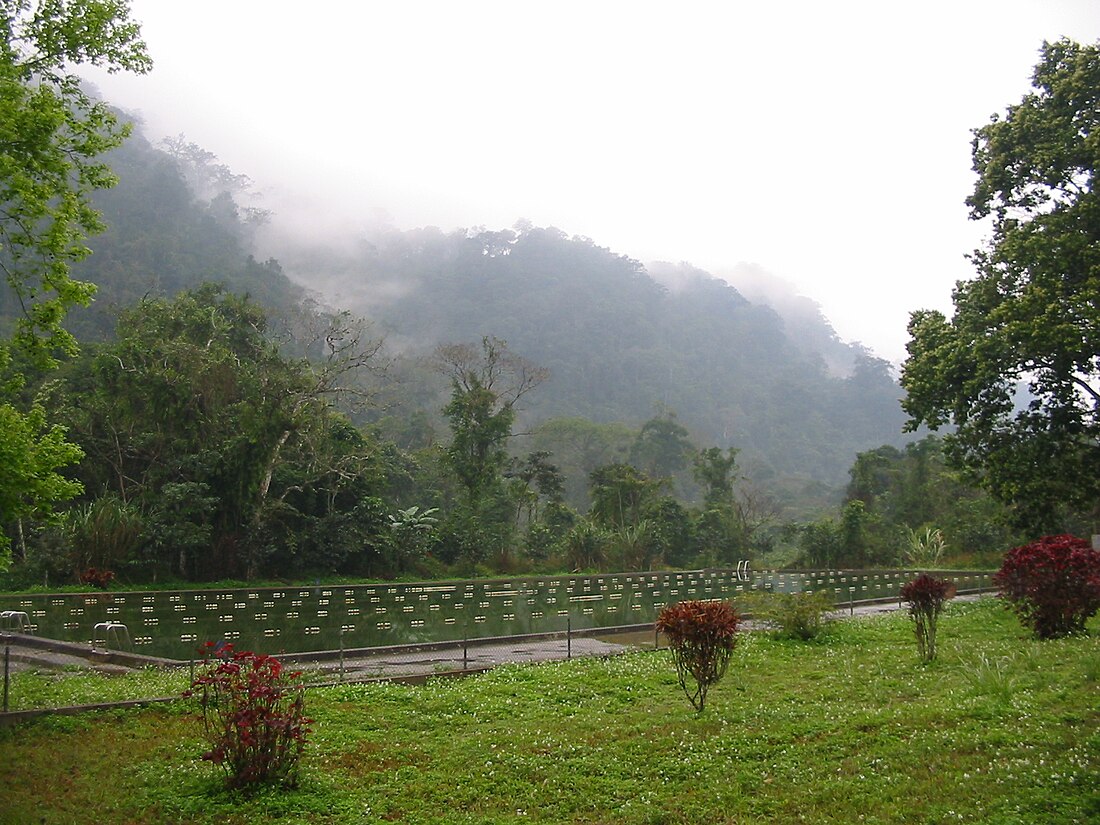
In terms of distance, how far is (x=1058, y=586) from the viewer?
10180mm

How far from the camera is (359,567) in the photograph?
2895 cm

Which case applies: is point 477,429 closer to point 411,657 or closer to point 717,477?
point 717,477

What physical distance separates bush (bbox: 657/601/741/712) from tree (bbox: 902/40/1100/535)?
928 cm

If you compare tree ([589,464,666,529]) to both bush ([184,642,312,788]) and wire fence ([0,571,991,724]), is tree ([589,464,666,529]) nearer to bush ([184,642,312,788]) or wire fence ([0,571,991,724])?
wire fence ([0,571,991,724])

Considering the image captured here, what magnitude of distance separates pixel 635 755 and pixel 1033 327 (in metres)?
11.3

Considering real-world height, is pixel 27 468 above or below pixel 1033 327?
below

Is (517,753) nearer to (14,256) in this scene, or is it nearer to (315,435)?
(14,256)

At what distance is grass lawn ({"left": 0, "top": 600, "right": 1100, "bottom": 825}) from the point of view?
482 cm

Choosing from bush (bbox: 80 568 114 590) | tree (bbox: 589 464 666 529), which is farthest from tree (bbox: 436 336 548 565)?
bush (bbox: 80 568 114 590)

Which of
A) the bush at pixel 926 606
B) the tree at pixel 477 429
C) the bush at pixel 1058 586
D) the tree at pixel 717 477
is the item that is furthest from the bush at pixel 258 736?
the tree at pixel 717 477

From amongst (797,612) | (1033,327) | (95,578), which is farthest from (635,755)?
(95,578)

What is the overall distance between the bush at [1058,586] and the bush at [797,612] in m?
2.81

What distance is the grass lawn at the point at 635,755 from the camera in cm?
482

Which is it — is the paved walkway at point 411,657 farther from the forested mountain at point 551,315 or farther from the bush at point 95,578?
the forested mountain at point 551,315
